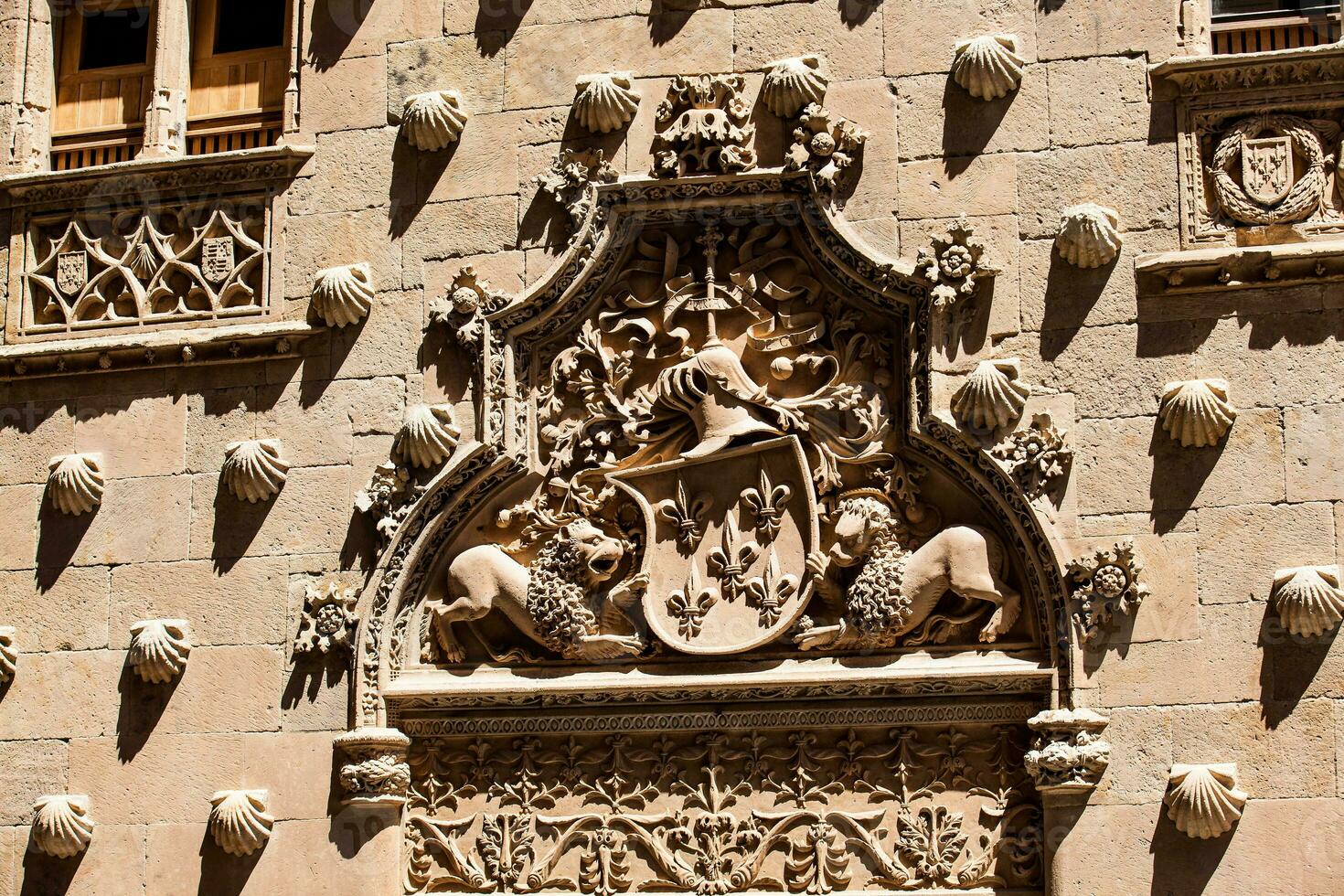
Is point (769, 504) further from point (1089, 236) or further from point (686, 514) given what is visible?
point (1089, 236)

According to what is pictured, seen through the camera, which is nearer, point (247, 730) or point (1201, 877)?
point (1201, 877)

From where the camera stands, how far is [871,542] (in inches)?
390

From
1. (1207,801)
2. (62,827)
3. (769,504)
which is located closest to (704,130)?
(769,504)

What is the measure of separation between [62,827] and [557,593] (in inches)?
95.9

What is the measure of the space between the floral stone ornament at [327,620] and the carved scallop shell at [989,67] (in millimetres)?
3548

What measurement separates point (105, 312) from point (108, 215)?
18.8 inches

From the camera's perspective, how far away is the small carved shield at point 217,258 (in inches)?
434

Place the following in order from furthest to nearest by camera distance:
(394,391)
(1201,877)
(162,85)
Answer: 1. (162,85)
2. (394,391)
3. (1201,877)

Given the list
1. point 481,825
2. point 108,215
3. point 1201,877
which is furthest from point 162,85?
point 1201,877

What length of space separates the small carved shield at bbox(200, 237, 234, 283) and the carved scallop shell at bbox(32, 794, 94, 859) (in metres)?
2.52

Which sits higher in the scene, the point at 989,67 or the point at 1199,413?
the point at 989,67

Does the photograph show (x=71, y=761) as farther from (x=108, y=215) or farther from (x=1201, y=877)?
(x=1201, y=877)

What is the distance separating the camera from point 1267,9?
10.4 metres

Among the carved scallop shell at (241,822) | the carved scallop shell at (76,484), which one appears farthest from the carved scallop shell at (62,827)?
the carved scallop shell at (76,484)
